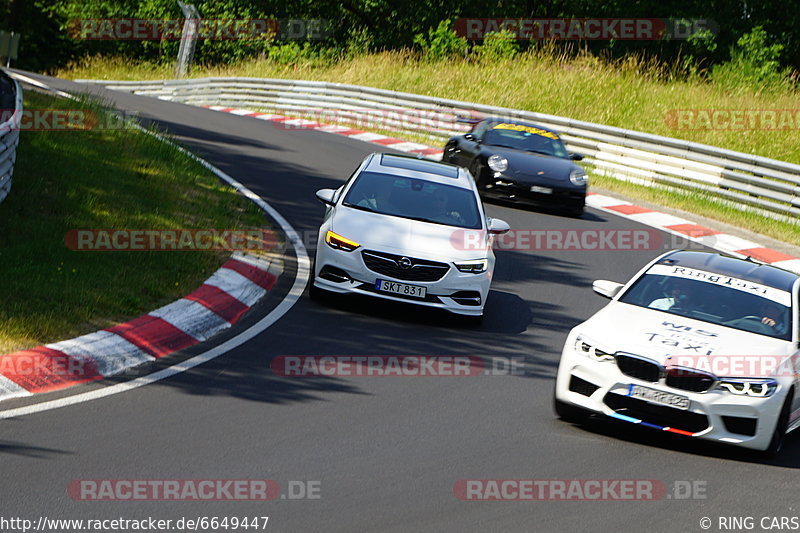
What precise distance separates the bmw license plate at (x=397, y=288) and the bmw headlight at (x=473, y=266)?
1.78ft

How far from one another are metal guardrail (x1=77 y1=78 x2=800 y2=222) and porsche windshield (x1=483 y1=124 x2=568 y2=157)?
378 centimetres

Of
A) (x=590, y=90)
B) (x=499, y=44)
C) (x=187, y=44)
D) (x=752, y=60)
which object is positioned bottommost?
(x=187, y=44)

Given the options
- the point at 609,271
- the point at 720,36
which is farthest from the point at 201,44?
the point at 609,271

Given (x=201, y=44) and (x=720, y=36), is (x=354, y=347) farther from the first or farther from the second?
(x=201, y=44)

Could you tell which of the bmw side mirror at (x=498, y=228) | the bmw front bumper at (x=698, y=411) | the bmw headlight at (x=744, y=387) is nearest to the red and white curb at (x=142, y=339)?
the bmw side mirror at (x=498, y=228)

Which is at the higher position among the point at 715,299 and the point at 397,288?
the point at 715,299

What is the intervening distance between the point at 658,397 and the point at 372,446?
87.8 inches

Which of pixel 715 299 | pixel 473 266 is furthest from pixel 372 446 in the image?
pixel 473 266

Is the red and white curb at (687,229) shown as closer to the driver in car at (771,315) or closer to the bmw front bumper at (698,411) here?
the driver in car at (771,315)

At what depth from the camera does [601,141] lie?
2459 centimetres

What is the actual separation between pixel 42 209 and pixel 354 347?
4388 mm

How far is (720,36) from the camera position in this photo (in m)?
46.3

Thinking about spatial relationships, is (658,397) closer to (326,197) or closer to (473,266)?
(473,266)

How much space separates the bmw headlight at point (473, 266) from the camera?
450 inches
